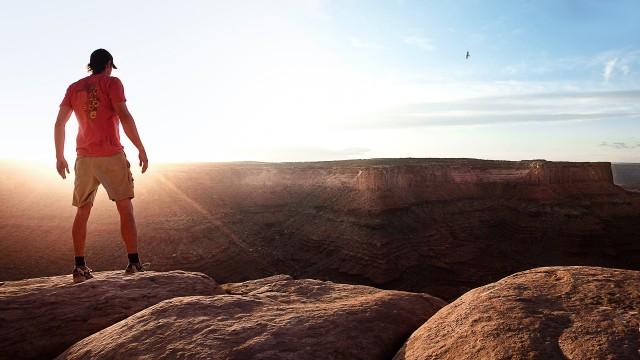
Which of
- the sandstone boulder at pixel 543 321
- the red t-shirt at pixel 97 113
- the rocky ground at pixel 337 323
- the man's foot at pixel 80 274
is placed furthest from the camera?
the red t-shirt at pixel 97 113

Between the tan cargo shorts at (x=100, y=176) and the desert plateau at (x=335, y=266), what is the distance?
82cm

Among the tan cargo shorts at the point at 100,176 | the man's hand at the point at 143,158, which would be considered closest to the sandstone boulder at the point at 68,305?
the tan cargo shorts at the point at 100,176

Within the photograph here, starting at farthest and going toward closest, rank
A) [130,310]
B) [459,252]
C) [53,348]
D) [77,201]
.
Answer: [459,252] → [77,201] → [130,310] → [53,348]

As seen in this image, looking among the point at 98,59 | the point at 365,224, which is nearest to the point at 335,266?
the point at 365,224

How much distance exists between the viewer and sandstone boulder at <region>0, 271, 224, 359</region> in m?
2.92

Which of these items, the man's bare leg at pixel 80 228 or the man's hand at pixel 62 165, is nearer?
the man's bare leg at pixel 80 228

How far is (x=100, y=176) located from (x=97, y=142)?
0.34m

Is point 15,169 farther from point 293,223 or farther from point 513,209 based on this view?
point 513,209

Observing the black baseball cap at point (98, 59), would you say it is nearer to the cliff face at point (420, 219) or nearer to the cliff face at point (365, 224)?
the cliff face at point (365, 224)

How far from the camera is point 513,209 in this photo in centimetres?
2877

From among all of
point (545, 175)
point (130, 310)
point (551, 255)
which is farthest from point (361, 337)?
point (545, 175)

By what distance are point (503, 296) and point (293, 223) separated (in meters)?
22.1

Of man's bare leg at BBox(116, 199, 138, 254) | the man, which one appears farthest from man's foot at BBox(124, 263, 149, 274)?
man's bare leg at BBox(116, 199, 138, 254)

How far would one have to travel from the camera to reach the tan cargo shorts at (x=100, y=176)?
3949mm
